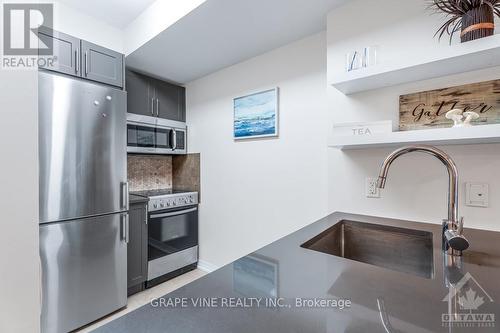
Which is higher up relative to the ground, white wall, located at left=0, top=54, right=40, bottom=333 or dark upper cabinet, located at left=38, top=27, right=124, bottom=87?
dark upper cabinet, located at left=38, top=27, right=124, bottom=87

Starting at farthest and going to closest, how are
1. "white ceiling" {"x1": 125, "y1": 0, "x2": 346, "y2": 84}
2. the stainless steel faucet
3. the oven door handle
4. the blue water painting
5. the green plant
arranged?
the oven door handle < the blue water painting < "white ceiling" {"x1": 125, "y1": 0, "x2": 346, "y2": 84} < the green plant < the stainless steel faucet

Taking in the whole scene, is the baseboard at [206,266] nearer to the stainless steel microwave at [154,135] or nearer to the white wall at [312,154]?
the white wall at [312,154]

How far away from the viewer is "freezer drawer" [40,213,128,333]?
159 centimetres

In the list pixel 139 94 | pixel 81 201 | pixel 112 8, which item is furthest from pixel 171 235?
pixel 112 8

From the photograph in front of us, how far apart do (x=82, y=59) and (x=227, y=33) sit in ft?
3.85

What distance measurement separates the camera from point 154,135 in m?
2.53

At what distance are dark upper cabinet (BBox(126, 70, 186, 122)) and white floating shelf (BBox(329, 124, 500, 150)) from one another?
6.55 feet

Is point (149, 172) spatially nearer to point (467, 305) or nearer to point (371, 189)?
point (371, 189)

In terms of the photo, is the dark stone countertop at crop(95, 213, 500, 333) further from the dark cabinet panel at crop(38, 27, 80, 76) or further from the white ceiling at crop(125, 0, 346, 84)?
the dark cabinet panel at crop(38, 27, 80, 76)

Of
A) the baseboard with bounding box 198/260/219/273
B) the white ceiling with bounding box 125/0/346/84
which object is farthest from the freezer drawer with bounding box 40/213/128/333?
the white ceiling with bounding box 125/0/346/84

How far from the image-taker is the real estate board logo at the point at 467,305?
0.49 meters

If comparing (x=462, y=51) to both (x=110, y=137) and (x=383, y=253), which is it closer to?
(x=383, y=253)

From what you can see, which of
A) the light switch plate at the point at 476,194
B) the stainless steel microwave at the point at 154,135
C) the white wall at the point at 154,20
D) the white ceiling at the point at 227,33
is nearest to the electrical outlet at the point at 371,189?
the light switch plate at the point at 476,194

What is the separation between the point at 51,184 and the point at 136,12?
151cm
